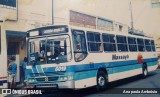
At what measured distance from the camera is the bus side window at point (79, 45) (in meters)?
10.7

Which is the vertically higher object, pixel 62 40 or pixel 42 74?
pixel 62 40

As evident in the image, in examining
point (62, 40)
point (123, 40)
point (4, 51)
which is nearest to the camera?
point (62, 40)

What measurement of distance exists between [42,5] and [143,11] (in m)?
24.1

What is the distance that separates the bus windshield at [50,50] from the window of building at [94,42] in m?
1.58

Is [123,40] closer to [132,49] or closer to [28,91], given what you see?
[132,49]

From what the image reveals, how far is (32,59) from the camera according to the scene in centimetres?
1110

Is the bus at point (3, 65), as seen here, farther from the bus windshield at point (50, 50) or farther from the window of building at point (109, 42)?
the window of building at point (109, 42)

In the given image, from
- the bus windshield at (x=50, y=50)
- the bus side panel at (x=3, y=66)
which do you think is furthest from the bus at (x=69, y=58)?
the bus side panel at (x=3, y=66)

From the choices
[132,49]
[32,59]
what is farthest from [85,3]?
[32,59]

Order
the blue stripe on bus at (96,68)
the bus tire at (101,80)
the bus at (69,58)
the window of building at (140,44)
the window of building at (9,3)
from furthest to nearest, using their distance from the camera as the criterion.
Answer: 1. the window of building at (140,44)
2. the window of building at (9,3)
3. the bus tire at (101,80)
4. the blue stripe on bus at (96,68)
5. the bus at (69,58)

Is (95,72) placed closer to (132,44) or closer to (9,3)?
(132,44)

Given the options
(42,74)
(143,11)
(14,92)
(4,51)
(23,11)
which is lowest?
(14,92)

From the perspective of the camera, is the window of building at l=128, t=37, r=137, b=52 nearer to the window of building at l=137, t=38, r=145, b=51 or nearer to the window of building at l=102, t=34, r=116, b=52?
the window of building at l=137, t=38, r=145, b=51

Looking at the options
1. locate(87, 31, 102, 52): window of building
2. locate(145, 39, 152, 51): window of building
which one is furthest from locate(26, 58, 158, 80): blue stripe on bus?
locate(145, 39, 152, 51): window of building
